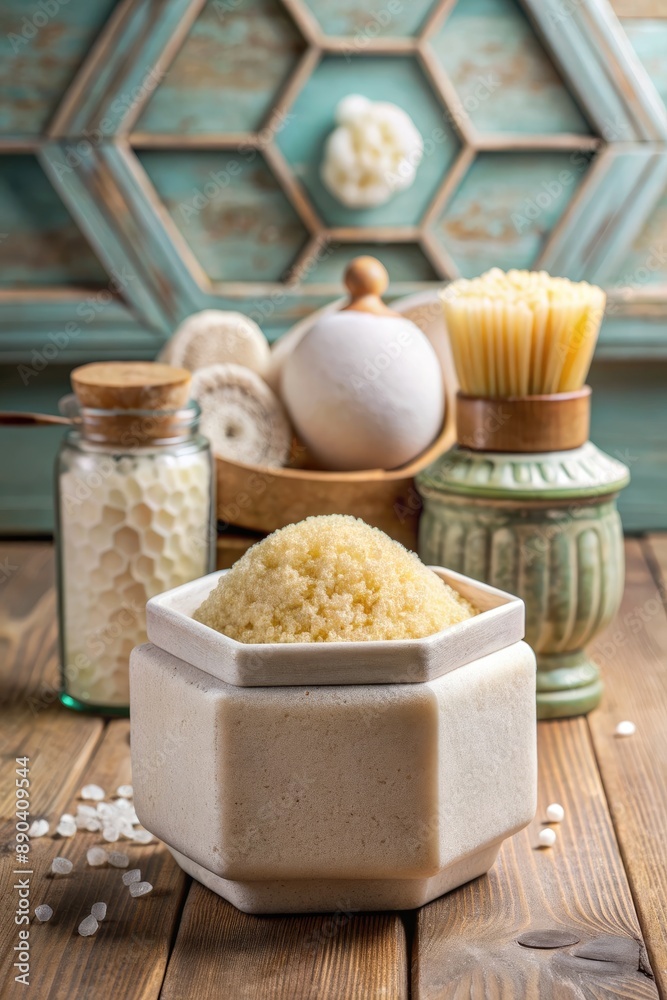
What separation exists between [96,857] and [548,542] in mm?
413

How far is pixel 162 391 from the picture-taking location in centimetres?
88

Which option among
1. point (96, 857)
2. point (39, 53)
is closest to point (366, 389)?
point (96, 857)

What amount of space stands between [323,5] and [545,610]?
2.65 ft

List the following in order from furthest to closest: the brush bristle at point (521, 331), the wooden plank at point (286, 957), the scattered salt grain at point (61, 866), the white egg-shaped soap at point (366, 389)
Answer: the white egg-shaped soap at point (366, 389), the brush bristle at point (521, 331), the scattered salt grain at point (61, 866), the wooden plank at point (286, 957)

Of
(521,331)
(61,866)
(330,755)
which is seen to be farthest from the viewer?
(521,331)

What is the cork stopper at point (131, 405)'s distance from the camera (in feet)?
2.87

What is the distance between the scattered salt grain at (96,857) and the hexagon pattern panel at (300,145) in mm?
806

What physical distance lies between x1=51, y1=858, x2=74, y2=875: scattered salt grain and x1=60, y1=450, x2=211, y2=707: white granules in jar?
0.74ft

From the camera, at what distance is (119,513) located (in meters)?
0.88

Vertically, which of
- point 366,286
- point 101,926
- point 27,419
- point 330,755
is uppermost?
point 366,286

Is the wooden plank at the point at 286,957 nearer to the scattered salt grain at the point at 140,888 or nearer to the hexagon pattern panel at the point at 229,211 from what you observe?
the scattered salt grain at the point at 140,888

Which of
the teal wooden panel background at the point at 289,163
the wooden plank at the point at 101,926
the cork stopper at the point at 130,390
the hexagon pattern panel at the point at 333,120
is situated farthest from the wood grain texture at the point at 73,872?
the hexagon pattern panel at the point at 333,120

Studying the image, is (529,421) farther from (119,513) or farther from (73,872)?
(73,872)

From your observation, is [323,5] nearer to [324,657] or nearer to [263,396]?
[263,396]
